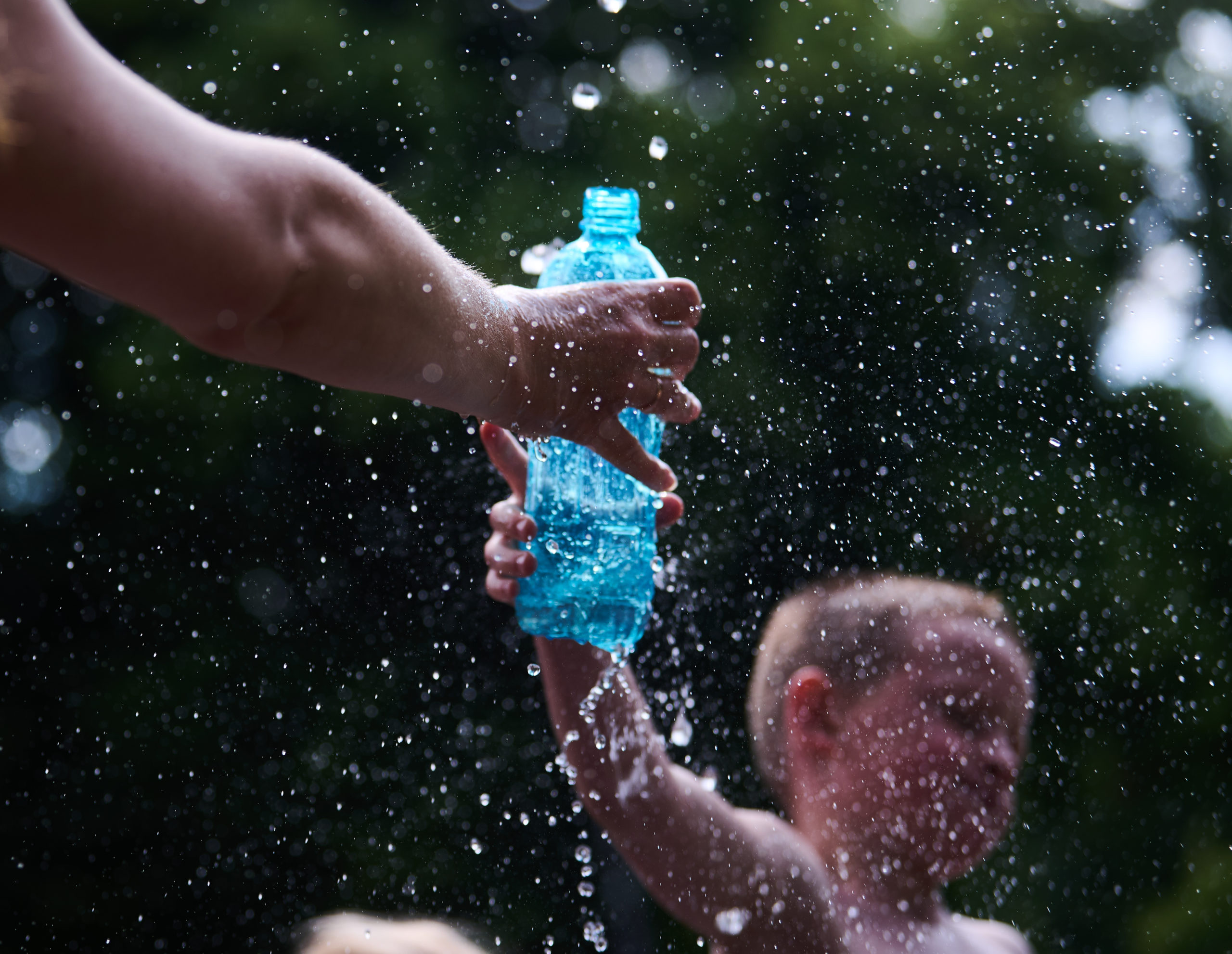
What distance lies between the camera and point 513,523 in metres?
1.68

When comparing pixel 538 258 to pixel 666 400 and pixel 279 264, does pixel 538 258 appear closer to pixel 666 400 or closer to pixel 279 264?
pixel 666 400

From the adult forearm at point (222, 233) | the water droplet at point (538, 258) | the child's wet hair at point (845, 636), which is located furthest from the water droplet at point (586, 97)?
the adult forearm at point (222, 233)

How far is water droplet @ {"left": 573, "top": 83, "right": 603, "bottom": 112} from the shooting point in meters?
4.44

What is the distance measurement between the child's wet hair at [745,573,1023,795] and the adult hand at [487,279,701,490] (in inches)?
34.9

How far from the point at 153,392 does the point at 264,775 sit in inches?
71.6

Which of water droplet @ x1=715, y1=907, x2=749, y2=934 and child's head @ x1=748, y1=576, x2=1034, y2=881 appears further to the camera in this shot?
child's head @ x1=748, y1=576, x2=1034, y2=881

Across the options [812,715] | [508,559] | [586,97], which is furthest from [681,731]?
[586,97]

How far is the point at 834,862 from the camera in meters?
2.07

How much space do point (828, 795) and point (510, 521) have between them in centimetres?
91

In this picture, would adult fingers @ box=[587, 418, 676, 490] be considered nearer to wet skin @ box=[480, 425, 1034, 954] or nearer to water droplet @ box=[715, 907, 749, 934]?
wet skin @ box=[480, 425, 1034, 954]

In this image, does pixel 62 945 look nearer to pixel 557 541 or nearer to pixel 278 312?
pixel 557 541

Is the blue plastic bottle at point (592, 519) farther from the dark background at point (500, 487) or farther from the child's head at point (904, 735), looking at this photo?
the dark background at point (500, 487)

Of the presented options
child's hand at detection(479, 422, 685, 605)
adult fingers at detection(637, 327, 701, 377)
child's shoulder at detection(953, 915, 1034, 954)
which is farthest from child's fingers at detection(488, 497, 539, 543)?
child's shoulder at detection(953, 915, 1034, 954)

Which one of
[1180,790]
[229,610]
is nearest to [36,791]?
[229,610]
